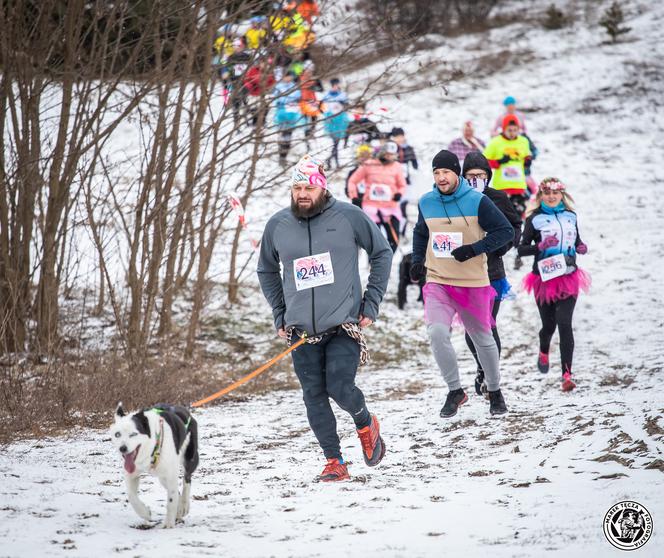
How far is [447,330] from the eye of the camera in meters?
6.37

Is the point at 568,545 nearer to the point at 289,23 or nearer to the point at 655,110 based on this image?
the point at 289,23

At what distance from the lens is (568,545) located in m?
3.58

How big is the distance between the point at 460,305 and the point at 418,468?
1505 mm

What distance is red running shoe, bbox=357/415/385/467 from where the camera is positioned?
17.1ft

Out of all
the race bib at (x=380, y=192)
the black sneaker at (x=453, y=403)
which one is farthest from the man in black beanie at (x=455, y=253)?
the race bib at (x=380, y=192)

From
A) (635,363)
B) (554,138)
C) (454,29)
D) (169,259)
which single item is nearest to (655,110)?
(554,138)

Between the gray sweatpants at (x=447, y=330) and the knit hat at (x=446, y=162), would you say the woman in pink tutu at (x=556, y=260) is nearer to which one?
the gray sweatpants at (x=447, y=330)

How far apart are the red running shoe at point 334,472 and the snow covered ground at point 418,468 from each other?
98 millimetres

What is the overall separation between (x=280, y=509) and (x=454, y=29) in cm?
2590

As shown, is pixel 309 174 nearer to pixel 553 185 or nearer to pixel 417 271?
pixel 417 271

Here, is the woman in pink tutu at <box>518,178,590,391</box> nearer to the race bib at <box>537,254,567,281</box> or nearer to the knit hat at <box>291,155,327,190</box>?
the race bib at <box>537,254,567,281</box>

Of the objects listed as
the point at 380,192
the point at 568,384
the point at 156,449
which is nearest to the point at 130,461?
the point at 156,449

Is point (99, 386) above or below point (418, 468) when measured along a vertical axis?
above

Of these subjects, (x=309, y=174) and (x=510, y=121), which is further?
(x=510, y=121)
